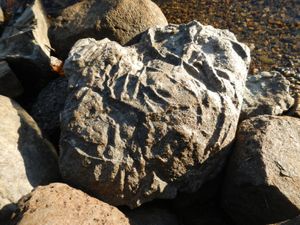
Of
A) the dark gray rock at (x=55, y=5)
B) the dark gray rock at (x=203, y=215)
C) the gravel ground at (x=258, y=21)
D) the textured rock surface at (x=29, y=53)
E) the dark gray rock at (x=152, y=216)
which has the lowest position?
the dark gray rock at (x=203, y=215)

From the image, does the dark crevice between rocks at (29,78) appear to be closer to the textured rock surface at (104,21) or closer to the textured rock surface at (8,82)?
the textured rock surface at (8,82)

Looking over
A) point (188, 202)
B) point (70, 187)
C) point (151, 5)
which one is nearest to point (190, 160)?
point (188, 202)

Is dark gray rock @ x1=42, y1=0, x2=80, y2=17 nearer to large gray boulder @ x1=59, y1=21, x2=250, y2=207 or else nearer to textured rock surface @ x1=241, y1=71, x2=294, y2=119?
large gray boulder @ x1=59, y1=21, x2=250, y2=207

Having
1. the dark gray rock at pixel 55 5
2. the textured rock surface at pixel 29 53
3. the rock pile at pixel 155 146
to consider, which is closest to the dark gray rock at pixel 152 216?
the rock pile at pixel 155 146

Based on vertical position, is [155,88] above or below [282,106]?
above

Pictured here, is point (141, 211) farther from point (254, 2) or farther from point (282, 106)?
point (254, 2)

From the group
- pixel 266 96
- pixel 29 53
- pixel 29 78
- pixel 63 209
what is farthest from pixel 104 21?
pixel 63 209

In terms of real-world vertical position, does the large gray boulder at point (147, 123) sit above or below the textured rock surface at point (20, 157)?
above

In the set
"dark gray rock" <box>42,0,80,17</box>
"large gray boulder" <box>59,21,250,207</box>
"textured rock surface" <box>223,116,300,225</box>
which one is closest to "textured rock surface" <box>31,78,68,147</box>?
"large gray boulder" <box>59,21,250,207</box>
